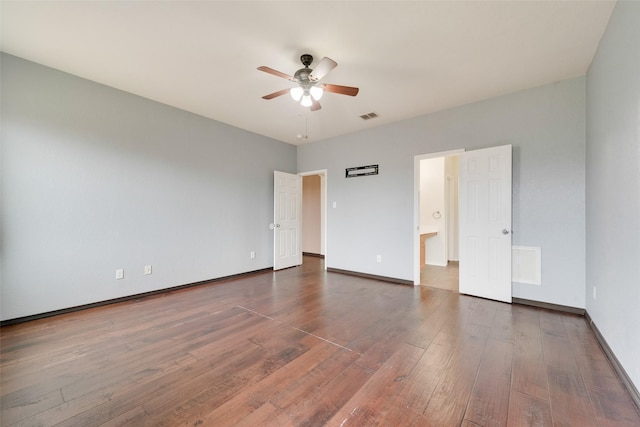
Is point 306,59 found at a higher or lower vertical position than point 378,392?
higher

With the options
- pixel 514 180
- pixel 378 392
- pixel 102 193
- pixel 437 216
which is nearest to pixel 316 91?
pixel 378 392

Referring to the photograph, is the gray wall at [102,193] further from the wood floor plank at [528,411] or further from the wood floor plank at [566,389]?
the wood floor plank at [566,389]

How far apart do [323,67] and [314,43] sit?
347 millimetres

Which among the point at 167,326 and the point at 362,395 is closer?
the point at 362,395

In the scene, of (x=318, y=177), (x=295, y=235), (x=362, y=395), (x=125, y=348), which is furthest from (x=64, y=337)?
(x=318, y=177)

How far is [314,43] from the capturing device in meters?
2.38

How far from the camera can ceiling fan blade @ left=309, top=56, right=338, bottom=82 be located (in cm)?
216

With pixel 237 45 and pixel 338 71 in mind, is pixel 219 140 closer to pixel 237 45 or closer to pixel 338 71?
pixel 237 45

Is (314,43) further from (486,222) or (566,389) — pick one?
(566,389)

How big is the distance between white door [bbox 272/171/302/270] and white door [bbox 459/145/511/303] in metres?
3.41

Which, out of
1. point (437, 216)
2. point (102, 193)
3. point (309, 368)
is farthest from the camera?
point (437, 216)

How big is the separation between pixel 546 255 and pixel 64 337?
5.48 m

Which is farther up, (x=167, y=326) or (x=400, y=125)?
(x=400, y=125)

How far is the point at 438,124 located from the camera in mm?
3959
